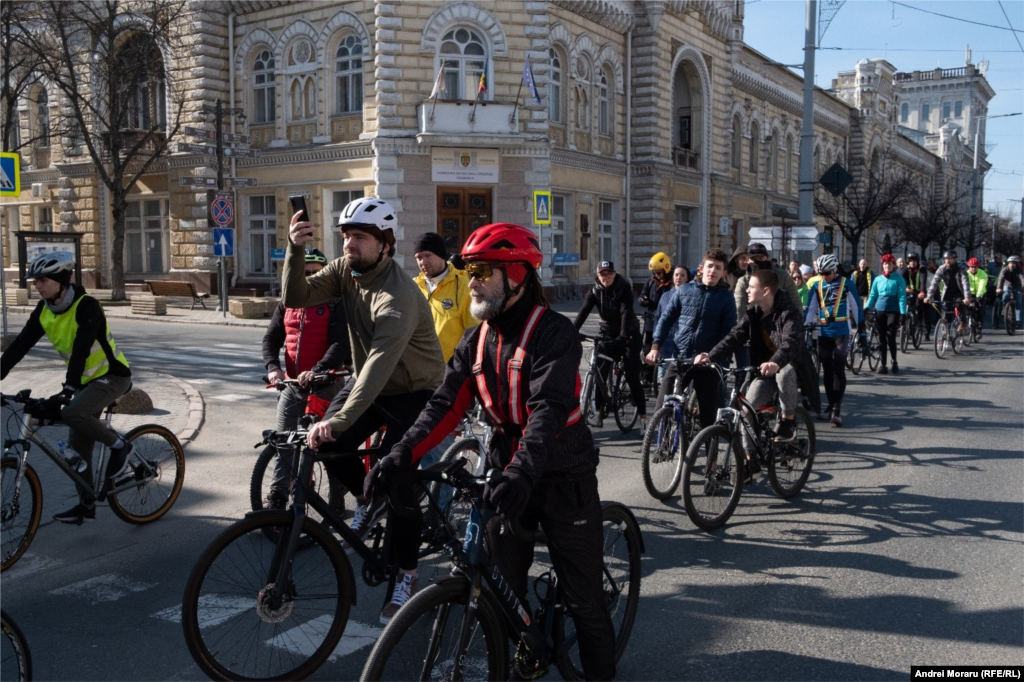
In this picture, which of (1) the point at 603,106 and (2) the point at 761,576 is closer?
(2) the point at 761,576

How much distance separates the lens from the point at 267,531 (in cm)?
370

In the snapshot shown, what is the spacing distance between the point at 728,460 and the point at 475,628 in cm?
350

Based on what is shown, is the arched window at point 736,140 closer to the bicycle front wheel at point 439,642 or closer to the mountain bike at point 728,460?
the mountain bike at point 728,460

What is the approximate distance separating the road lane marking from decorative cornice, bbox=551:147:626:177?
2389cm

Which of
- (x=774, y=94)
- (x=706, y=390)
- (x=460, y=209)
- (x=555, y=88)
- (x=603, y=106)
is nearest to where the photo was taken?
(x=706, y=390)

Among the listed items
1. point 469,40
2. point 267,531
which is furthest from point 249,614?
point 469,40

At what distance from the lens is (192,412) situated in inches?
402

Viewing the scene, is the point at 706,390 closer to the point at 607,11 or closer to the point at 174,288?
the point at 174,288

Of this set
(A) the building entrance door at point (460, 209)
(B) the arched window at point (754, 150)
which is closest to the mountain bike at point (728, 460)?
(A) the building entrance door at point (460, 209)

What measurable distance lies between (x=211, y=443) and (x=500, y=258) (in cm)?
660

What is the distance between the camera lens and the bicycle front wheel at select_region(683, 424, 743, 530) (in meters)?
6.05

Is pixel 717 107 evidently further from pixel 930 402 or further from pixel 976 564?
pixel 976 564

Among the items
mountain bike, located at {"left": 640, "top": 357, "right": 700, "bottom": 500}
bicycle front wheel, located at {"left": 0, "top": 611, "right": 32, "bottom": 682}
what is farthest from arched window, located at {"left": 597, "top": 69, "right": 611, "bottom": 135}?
bicycle front wheel, located at {"left": 0, "top": 611, "right": 32, "bottom": 682}

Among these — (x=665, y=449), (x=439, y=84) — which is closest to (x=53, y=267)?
(x=665, y=449)
